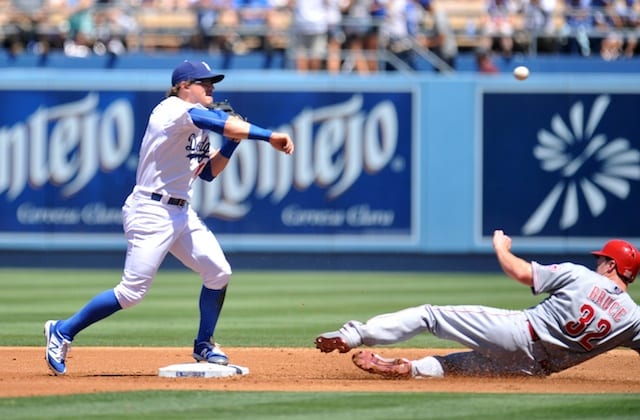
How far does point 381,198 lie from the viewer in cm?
1889

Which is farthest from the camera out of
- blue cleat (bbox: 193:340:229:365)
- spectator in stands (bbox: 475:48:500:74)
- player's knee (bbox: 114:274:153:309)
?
spectator in stands (bbox: 475:48:500:74)

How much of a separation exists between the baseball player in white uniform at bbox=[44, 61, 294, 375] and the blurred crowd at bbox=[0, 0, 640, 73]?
1165 cm

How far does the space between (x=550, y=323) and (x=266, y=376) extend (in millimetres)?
1867

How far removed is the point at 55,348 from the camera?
25.6ft

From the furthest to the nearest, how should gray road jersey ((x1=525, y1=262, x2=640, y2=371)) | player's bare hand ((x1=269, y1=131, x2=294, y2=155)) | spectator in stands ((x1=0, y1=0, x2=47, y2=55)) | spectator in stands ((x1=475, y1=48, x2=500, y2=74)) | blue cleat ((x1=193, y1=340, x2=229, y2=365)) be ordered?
spectator in stands ((x1=0, y1=0, x2=47, y2=55)) < spectator in stands ((x1=475, y1=48, x2=500, y2=74)) < blue cleat ((x1=193, y1=340, x2=229, y2=365)) < player's bare hand ((x1=269, y1=131, x2=294, y2=155)) < gray road jersey ((x1=525, y1=262, x2=640, y2=371))

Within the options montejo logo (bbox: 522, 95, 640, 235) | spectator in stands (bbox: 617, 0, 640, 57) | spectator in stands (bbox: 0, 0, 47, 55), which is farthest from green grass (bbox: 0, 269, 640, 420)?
spectator in stands (bbox: 617, 0, 640, 57)

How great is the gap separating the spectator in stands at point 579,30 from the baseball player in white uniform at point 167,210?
12.8m

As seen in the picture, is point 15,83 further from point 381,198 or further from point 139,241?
point 139,241

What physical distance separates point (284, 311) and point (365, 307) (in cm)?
→ 86

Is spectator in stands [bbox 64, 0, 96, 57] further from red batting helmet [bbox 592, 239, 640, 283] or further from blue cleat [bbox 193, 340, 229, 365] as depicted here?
red batting helmet [bbox 592, 239, 640, 283]

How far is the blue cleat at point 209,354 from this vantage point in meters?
8.07

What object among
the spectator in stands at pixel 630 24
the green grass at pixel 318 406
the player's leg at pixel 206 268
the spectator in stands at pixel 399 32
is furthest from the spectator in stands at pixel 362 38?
the green grass at pixel 318 406

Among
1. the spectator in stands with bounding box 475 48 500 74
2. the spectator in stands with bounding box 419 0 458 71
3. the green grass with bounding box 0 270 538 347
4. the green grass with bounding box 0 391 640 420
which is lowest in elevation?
the green grass with bounding box 0 270 538 347

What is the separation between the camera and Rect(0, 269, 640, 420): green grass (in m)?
6.41
